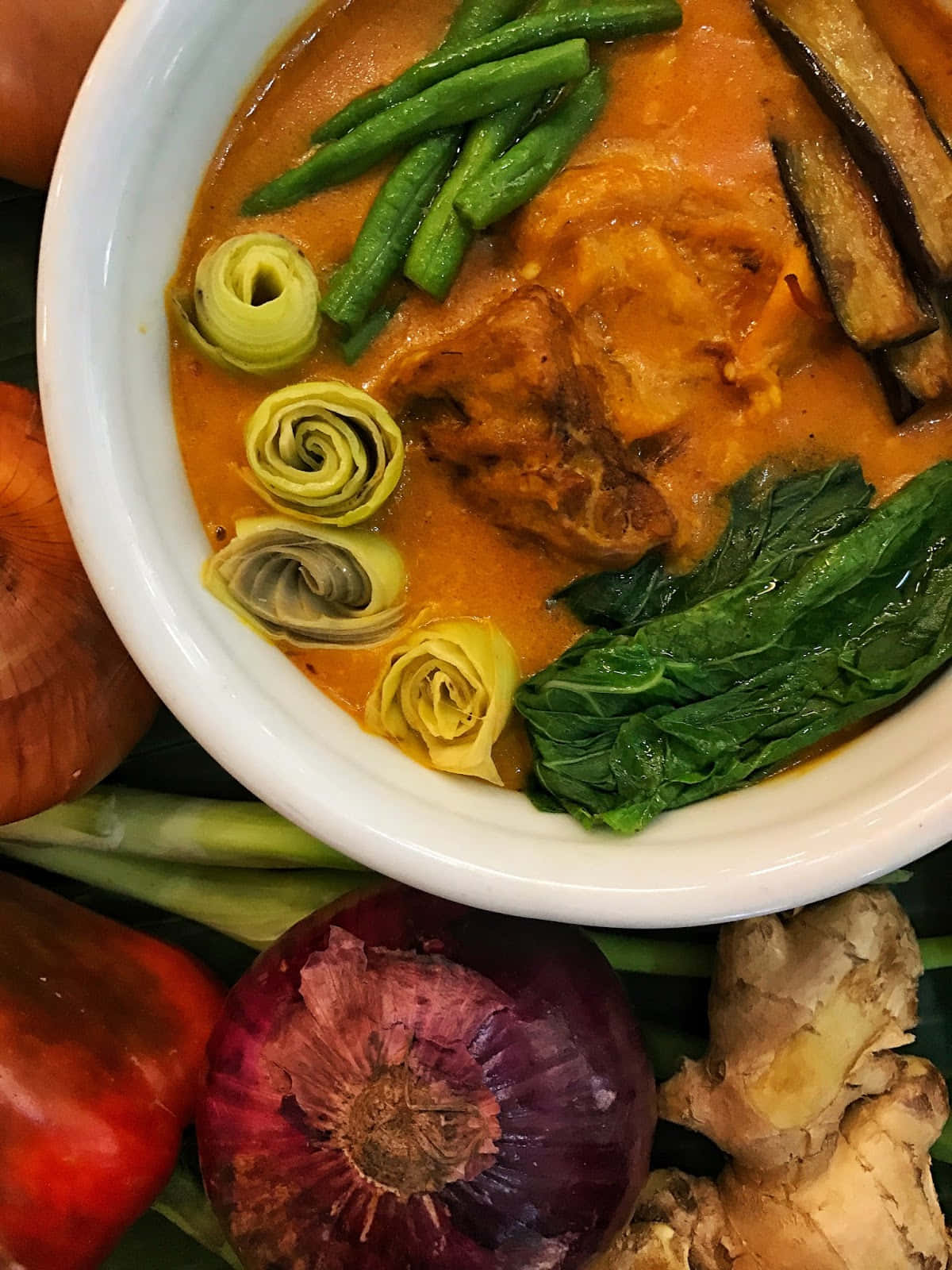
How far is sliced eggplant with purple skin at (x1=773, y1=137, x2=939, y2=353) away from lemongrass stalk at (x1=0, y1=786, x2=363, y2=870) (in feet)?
4.60

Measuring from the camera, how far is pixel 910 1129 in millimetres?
2125

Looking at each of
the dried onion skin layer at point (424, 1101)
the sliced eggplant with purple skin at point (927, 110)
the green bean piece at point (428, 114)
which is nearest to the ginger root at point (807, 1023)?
the dried onion skin layer at point (424, 1101)

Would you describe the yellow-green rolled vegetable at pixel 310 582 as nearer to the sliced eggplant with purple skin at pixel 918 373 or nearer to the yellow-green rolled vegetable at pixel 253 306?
Result: the yellow-green rolled vegetable at pixel 253 306

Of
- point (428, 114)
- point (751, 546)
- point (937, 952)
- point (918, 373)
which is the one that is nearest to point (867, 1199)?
point (937, 952)

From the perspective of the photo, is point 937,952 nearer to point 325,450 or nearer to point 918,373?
point 918,373

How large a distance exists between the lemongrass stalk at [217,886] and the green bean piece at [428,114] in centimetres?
Result: 135

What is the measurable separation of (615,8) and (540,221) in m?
0.34

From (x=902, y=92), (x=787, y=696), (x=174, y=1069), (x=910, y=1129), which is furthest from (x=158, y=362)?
(x=910, y=1129)

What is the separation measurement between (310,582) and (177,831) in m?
0.76

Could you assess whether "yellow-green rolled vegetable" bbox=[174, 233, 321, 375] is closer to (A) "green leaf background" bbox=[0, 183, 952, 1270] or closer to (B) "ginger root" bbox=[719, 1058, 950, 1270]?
(A) "green leaf background" bbox=[0, 183, 952, 1270]

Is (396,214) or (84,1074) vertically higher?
(396,214)

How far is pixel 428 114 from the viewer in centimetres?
173

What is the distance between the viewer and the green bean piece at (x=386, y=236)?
176cm

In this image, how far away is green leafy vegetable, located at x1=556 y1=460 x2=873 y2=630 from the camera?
182cm
